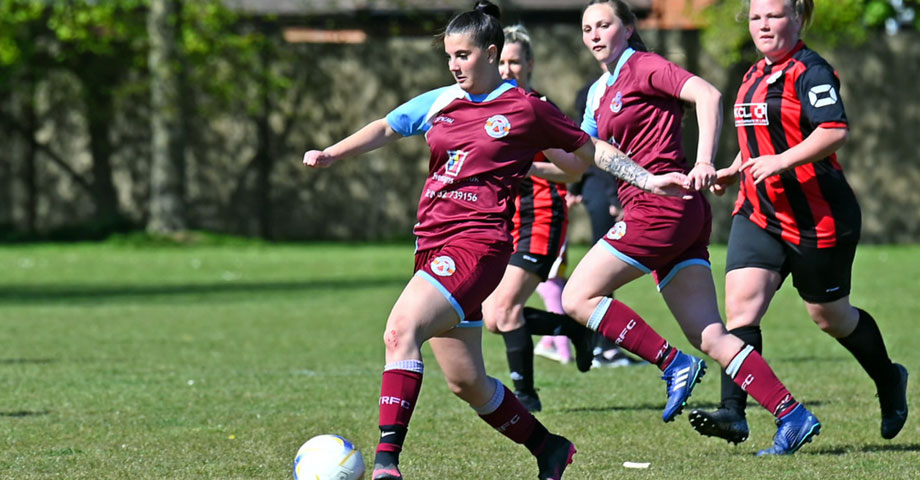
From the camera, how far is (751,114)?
6.02m

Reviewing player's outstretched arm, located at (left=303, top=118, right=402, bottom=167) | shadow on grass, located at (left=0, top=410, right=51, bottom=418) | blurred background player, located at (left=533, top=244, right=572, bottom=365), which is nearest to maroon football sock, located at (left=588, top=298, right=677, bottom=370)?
player's outstretched arm, located at (left=303, top=118, right=402, bottom=167)

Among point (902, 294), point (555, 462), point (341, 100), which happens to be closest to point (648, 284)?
point (902, 294)

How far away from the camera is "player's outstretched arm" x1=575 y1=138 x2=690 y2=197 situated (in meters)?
5.23

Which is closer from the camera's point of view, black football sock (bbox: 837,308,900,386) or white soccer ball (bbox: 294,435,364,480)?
white soccer ball (bbox: 294,435,364,480)

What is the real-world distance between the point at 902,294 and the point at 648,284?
3.39m

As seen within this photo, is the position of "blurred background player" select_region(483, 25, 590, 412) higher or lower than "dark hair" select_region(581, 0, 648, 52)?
lower

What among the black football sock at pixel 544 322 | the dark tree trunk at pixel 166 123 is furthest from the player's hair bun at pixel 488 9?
the dark tree trunk at pixel 166 123

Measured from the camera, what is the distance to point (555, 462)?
17.1ft

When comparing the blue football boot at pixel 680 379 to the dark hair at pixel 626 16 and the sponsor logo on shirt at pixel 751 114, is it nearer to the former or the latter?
the sponsor logo on shirt at pixel 751 114

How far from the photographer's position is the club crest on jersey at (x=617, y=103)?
19.7 ft

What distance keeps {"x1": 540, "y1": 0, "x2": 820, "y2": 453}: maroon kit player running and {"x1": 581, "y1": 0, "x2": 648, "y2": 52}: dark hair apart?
1cm

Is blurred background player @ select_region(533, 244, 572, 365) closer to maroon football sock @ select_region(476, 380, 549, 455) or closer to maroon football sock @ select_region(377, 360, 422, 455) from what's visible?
maroon football sock @ select_region(476, 380, 549, 455)

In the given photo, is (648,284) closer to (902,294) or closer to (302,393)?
(902,294)

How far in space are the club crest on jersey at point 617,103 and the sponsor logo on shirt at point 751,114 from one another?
1.80 feet
